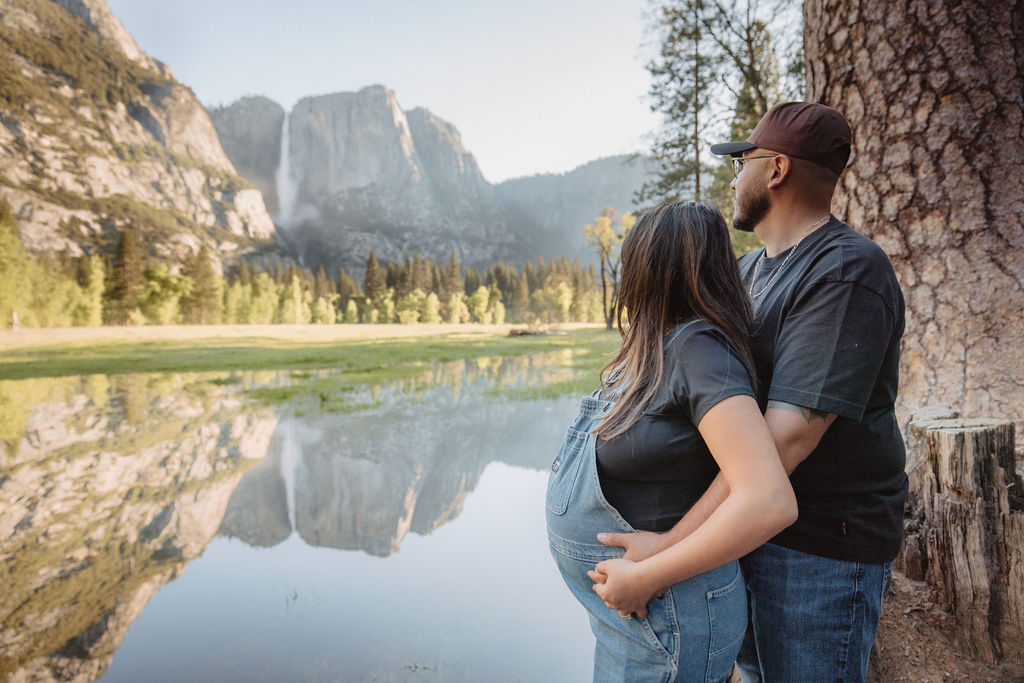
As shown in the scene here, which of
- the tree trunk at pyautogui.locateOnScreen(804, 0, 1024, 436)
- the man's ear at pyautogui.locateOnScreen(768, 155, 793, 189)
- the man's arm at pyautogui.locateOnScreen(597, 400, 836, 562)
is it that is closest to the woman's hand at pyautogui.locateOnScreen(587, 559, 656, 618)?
the man's arm at pyautogui.locateOnScreen(597, 400, 836, 562)

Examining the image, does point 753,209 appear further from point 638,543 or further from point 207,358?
point 207,358

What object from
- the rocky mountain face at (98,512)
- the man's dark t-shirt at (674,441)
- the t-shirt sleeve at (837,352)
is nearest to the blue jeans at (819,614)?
the man's dark t-shirt at (674,441)

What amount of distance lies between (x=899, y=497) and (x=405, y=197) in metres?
206

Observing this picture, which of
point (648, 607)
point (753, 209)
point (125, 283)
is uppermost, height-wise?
point (125, 283)

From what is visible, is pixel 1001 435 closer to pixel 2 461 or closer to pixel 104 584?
pixel 104 584

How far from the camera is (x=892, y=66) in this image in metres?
3.00

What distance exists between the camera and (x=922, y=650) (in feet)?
6.92

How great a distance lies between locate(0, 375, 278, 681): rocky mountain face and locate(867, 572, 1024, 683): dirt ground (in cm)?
416

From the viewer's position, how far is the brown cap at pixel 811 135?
142cm

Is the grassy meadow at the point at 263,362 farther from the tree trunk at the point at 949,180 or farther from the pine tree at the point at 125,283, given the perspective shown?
the pine tree at the point at 125,283

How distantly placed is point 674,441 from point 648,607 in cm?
46

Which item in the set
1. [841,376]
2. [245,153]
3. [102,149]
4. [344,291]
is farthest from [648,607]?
[245,153]

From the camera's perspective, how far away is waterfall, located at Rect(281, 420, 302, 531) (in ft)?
17.7

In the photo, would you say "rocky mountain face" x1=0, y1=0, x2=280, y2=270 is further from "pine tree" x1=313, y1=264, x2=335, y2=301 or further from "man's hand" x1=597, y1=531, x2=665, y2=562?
"man's hand" x1=597, y1=531, x2=665, y2=562
